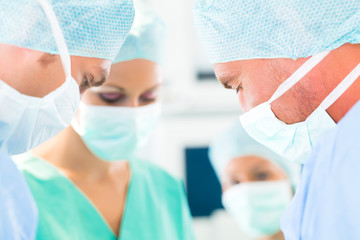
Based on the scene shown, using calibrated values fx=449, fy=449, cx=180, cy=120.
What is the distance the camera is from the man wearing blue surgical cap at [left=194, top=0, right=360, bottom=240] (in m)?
0.82

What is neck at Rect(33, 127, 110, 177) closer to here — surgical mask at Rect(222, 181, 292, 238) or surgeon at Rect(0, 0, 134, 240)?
surgeon at Rect(0, 0, 134, 240)

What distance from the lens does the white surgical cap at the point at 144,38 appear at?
4.81 ft

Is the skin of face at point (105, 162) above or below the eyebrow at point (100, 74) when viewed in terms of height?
below

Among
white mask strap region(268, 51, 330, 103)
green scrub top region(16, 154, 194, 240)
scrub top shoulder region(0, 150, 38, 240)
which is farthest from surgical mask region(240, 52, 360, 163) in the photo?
green scrub top region(16, 154, 194, 240)

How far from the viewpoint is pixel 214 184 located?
293cm

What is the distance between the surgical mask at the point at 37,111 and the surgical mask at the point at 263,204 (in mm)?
1139

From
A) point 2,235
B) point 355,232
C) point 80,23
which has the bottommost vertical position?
point 2,235

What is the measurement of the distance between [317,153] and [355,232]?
0.17 m

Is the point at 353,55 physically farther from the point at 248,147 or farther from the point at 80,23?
the point at 248,147

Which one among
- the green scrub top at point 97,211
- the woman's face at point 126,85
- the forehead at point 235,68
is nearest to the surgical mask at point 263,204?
the green scrub top at point 97,211

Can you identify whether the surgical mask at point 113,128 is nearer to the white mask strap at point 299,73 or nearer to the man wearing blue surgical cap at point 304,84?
the man wearing blue surgical cap at point 304,84

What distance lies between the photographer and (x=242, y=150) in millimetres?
2086

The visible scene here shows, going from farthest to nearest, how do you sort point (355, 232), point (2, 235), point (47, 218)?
point (47, 218) → point (2, 235) → point (355, 232)

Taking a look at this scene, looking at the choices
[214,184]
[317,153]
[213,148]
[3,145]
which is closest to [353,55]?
[317,153]
